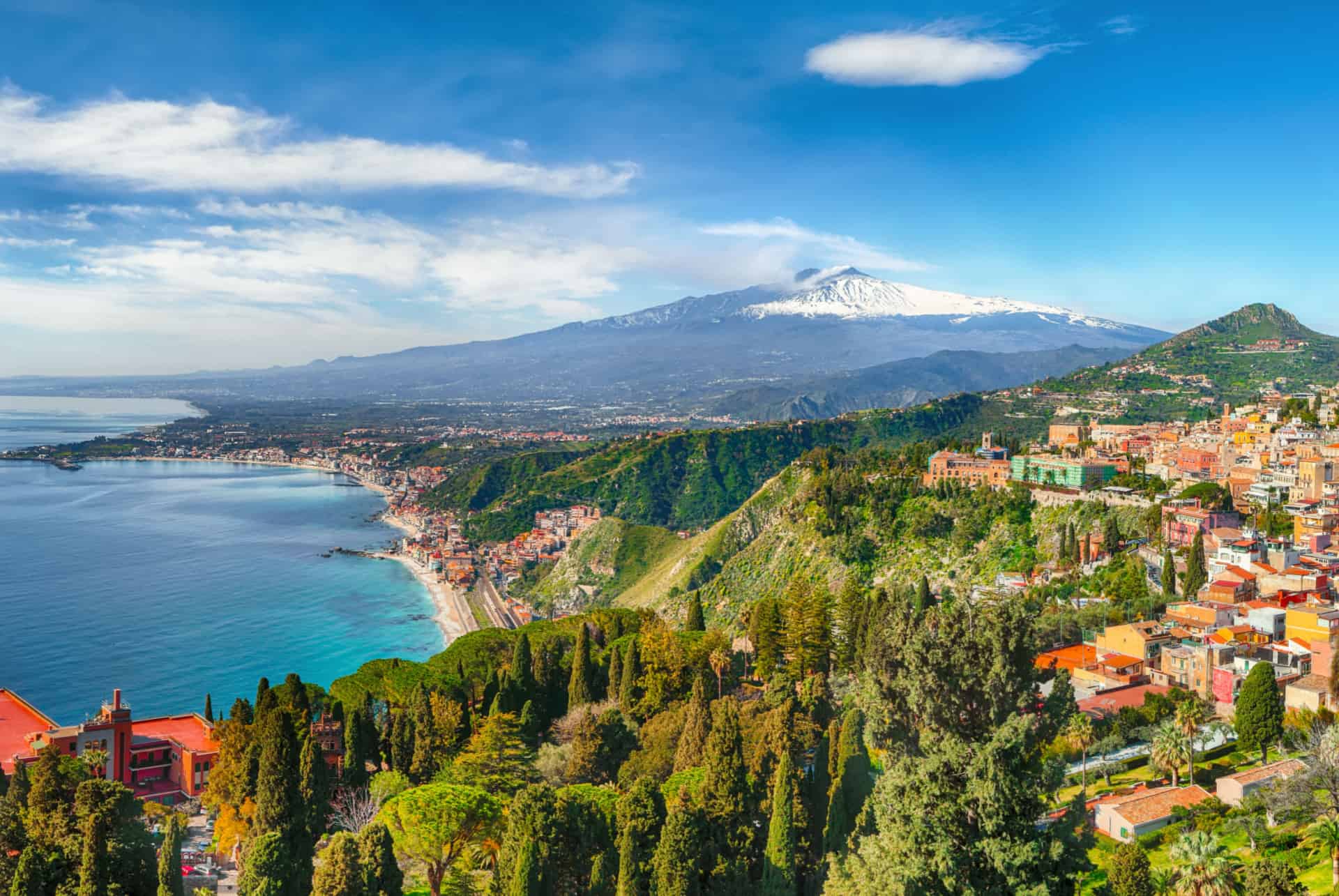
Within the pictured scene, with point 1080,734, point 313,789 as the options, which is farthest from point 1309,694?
point 313,789

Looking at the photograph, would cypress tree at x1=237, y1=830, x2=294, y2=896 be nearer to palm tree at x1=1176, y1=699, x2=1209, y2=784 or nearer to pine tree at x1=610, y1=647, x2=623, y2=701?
pine tree at x1=610, y1=647, x2=623, y2=701

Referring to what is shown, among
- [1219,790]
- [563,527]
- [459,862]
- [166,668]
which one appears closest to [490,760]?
[459,862]

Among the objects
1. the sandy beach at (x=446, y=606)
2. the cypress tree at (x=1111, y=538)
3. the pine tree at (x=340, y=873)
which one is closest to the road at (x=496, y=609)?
the sandy beach at (x=446, y=606)

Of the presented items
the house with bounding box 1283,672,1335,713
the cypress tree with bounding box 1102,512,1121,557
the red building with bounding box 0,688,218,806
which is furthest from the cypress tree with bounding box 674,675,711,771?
the cypress tree with bounding box 1102,512,1121,557

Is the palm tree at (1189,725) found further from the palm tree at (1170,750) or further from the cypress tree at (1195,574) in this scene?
the cypress tree at (1195,574)

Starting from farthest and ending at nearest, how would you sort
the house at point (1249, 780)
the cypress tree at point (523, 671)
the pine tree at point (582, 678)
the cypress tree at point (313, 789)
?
the pine tree at point (582, 678), the cypress tree at point (523, 671), the house at point (1249, 780), the cypress tree at point (313, 789)
